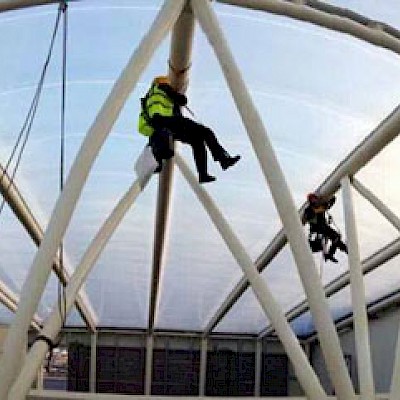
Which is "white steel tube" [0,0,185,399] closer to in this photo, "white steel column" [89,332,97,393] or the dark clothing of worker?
the dark clothing of worker

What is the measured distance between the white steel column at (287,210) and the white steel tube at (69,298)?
4.21 metres

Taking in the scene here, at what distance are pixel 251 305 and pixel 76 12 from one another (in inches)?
1003

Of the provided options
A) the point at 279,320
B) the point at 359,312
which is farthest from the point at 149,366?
the point at 279,320

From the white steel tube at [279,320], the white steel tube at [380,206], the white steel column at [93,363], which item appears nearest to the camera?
the white steel tube at [279,320]

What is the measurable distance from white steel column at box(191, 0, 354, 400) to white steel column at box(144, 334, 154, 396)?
33.0 metres

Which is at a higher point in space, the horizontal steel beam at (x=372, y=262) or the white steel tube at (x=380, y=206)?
the horizontal steel beam at (x=372, y=262)

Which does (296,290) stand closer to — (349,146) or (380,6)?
(349,146)

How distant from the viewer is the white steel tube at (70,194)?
435 inches

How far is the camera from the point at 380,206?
19281mm

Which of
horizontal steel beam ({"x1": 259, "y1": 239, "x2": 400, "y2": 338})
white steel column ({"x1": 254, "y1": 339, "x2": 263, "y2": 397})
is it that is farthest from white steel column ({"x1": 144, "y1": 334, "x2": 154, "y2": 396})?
horizontal steel beam ({"x1": 259, "y1": 239, "x2": 400, "y2": 338})

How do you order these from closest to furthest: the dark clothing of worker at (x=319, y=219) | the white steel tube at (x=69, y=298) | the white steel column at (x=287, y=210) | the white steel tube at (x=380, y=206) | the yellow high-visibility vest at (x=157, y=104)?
the white steel tube at (x=69, y=298) < the white steel column at (x=287, y=210) < the yellow high-visibility vest at (x=157, y=104) < the white steel tube at (x=380, y=206) < the dark clothing of worker at (x=319, y=219)

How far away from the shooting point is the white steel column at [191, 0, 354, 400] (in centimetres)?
1192

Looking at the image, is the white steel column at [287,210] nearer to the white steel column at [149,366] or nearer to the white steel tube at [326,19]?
the white steel tube at [326,19]

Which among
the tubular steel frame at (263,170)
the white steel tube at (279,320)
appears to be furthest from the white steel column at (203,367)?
the tubular steel frame at (263,170)
